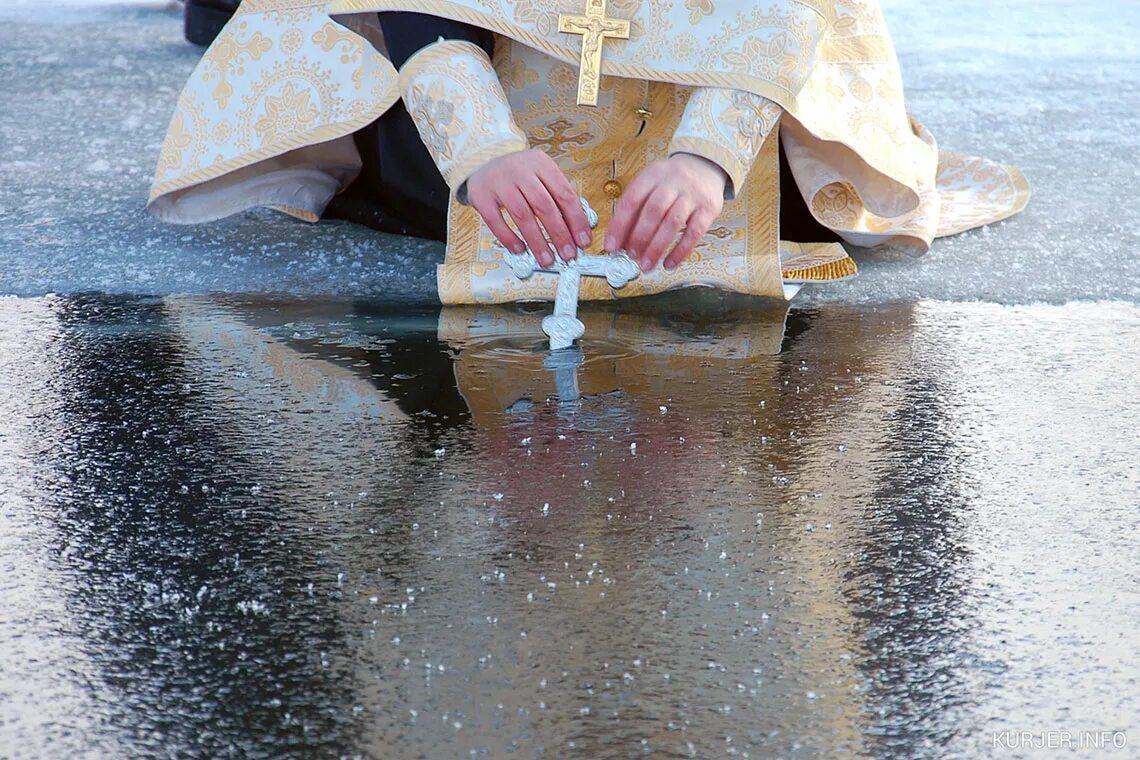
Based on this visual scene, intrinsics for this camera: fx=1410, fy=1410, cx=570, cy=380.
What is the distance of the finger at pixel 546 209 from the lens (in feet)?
4.24

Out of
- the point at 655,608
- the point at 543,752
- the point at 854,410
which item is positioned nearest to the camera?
the point at 543,752

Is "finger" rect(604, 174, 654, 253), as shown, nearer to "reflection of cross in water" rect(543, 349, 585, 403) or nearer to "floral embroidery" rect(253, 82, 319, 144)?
"reflection of cross in water" rect(543, 349, 585, 403)

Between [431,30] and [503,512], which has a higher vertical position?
[431,30]

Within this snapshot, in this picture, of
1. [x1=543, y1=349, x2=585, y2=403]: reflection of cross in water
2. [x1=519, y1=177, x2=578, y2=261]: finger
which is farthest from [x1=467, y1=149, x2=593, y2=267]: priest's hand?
[x1=543, y1=349, x2=585, y2=403]: reflection of cross in water

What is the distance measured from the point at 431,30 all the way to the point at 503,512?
0.59m

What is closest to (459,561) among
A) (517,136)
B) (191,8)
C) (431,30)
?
(517,136)

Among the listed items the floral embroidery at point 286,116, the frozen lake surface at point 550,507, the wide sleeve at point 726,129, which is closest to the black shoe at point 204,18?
the frozen lake surface at point 550,507

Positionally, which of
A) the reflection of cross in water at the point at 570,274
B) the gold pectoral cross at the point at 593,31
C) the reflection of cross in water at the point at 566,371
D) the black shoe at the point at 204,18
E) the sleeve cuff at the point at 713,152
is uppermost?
the gold pectoral cross at the point at 593,31

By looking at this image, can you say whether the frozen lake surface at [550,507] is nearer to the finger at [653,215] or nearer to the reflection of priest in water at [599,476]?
the reflection of priest in water at [599,476]

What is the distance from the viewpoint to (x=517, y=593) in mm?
948

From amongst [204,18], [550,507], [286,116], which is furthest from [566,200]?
[204,18]

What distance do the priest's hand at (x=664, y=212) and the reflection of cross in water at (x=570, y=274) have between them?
0.12 ft

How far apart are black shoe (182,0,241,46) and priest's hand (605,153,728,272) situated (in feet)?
7.99

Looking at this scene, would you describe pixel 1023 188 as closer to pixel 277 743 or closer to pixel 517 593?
pixel 517 593
